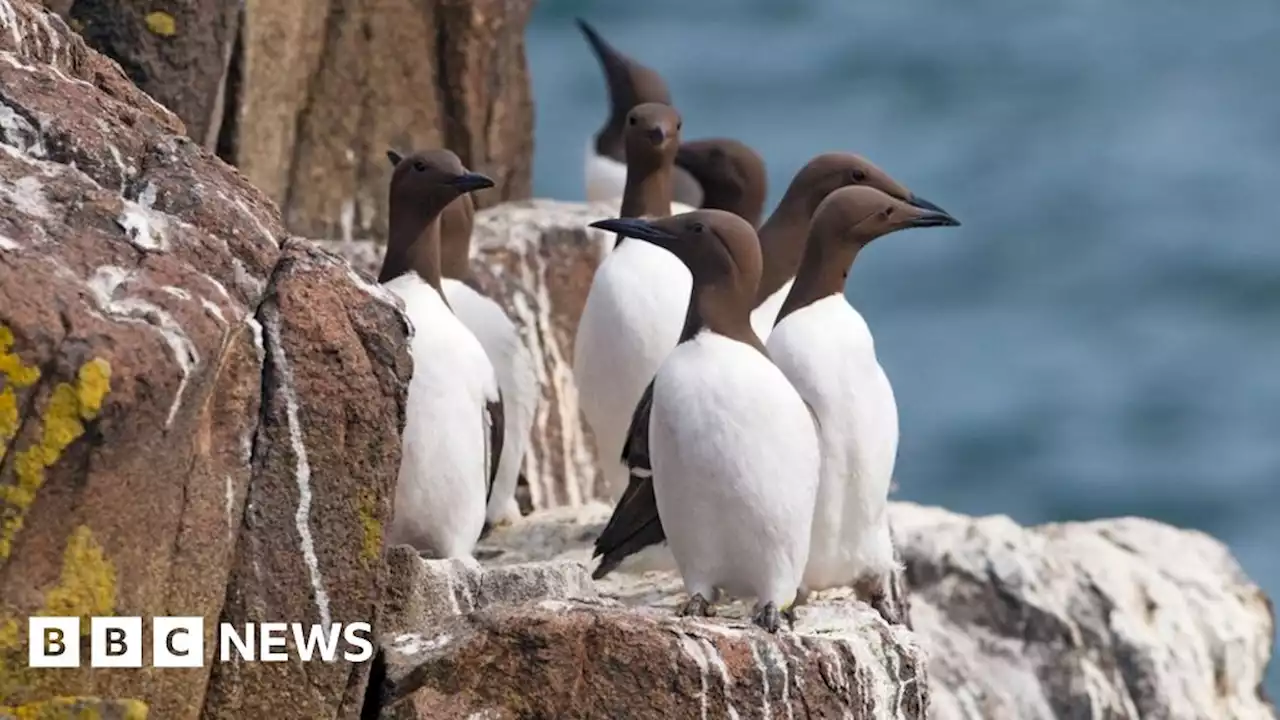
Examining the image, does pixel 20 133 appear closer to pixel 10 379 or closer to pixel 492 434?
pixel 10 379

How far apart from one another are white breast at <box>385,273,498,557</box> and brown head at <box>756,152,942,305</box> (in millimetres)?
1707

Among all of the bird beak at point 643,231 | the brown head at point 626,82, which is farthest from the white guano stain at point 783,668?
the brown head at point 626,82

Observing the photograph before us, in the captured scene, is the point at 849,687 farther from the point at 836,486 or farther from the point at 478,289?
the point at 478,289

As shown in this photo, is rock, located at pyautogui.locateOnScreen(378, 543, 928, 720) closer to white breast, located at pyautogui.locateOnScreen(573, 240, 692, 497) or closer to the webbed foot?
the webbed foot

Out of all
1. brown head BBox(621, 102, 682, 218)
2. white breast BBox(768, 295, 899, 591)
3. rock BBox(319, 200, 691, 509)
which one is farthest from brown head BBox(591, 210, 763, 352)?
rock BBox(319, 200, 691, 509)

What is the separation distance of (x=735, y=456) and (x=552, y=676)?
126 cm

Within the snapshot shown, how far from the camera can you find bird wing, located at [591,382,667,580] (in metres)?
7.32

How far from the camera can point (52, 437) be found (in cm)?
476

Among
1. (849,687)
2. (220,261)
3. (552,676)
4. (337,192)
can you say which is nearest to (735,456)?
(849,687)

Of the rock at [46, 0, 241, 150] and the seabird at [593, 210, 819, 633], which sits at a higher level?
the rock at [46, 0, 241, 150]

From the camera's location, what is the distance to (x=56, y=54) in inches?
241

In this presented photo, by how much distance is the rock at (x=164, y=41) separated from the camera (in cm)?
823

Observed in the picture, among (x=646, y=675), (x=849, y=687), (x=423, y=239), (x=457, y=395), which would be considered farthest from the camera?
(x=423, y=239)

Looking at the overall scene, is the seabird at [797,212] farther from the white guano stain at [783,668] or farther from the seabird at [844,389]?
the white guano stain at [783,668]
